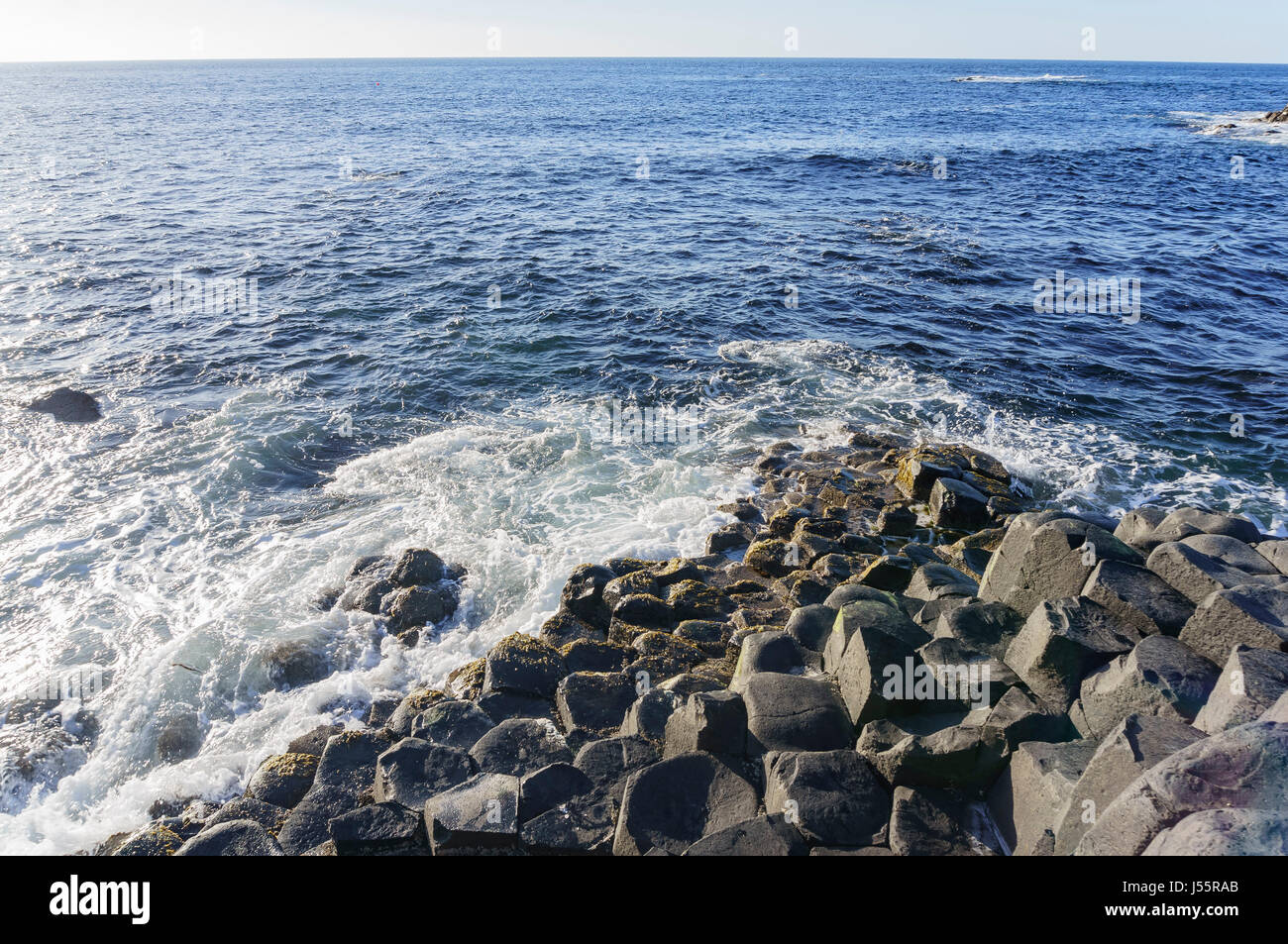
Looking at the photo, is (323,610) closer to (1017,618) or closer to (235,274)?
(1017,618)

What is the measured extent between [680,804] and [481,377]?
46.9 feet

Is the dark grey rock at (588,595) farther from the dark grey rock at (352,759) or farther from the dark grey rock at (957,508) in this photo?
the dark grey rock at (957,508)

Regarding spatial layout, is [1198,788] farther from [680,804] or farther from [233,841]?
[233,841]

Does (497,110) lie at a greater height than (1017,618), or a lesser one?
greater

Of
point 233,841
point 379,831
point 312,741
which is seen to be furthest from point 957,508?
point 233,841

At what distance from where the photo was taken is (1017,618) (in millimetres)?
8961

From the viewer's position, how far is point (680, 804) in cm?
679

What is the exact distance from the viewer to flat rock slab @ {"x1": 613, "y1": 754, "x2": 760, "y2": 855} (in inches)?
255

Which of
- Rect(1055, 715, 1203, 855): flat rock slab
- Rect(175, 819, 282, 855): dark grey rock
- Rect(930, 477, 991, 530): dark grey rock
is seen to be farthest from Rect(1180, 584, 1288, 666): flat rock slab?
Rect(175, 819, 282, 855): dark grey rock

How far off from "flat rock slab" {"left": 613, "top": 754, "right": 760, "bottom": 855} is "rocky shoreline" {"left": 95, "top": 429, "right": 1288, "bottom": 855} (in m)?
0.02

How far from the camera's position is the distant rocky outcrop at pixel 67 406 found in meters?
16.7

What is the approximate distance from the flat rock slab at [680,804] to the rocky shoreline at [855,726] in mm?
22
